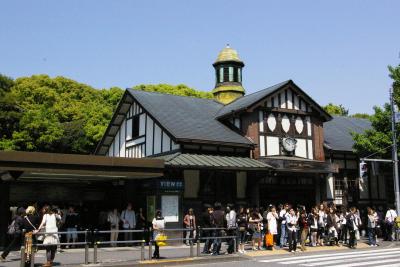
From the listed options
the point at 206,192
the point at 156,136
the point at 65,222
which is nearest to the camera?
the point at 65,222

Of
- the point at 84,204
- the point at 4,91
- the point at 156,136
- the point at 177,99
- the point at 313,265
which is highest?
the point at 4,91

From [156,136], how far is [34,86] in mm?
22904

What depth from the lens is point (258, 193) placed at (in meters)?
23.1

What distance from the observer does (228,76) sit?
3075 cm

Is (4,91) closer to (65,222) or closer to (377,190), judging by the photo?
(65,222)

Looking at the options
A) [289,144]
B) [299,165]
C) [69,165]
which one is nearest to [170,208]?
[69,165]

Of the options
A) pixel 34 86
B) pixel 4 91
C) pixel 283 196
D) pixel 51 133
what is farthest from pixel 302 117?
pixel 34 86

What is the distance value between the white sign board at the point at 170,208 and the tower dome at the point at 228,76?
37.2 ft

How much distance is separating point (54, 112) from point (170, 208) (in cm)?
2352

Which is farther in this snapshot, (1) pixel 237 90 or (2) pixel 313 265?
(1) pixel 237 90

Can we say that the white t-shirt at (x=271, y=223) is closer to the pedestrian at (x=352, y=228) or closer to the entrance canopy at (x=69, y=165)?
the pedestrian at (x=352, y=228)

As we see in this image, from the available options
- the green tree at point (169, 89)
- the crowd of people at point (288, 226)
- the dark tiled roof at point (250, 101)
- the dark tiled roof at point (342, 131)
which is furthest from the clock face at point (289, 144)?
the green tree at point (169, 89)

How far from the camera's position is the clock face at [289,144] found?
24.0 meters

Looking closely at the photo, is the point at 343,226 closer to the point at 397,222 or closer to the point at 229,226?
the point at 397,222
